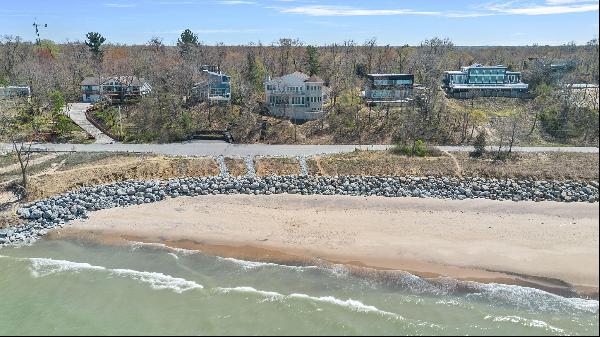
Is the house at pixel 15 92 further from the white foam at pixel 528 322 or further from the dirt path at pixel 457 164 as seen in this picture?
the white foam at pixel 528 322

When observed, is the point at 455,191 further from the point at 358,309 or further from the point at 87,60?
the point at 87,60

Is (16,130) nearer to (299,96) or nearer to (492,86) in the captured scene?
(299,96)

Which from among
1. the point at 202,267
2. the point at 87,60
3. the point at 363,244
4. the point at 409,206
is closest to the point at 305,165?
the point at 409,206

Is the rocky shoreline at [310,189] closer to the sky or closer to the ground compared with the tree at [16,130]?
closer to the ground

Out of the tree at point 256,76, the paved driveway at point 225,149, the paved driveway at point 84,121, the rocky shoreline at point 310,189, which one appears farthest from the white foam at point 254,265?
the tree at point 256,76

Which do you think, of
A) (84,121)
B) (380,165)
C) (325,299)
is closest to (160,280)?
(325,299)

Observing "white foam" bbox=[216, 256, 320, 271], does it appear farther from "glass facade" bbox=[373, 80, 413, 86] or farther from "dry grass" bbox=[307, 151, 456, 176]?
"glass facade" bbox=[373, 80, 413, 86]
